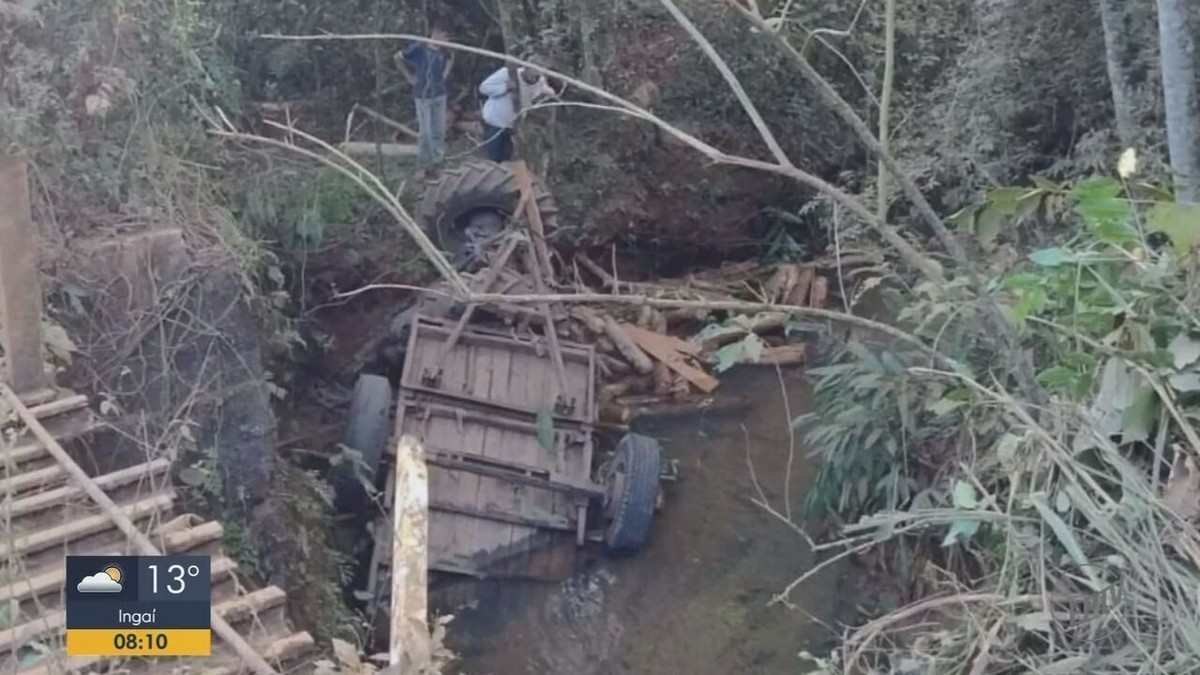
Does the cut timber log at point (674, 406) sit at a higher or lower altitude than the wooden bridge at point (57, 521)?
lower

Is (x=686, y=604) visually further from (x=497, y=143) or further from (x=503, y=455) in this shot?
(x=497, y=143)

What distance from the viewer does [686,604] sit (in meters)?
6.93

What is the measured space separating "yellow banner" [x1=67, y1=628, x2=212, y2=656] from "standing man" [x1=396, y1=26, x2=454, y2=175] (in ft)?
19.9

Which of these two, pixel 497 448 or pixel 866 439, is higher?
pixel 866 439

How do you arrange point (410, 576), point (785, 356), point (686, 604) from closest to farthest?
point (410, 576) < point (686, 604) < point (785, 356)

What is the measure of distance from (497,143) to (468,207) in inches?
54.1

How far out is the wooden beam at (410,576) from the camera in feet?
8.23

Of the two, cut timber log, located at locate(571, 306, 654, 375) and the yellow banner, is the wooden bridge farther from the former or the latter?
cut timber log, located at locate(571, 306, 654, 375)

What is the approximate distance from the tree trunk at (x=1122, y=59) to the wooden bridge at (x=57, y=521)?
4899 mm

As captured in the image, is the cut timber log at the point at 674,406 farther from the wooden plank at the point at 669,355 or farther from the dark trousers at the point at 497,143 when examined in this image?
the dark trousers at the point at 497,143

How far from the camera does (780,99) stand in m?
10.1

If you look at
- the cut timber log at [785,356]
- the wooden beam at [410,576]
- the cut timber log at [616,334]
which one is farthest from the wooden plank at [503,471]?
the wooden beam at [410,576]

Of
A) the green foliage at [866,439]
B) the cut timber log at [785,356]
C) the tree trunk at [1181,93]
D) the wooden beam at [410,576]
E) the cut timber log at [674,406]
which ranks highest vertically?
the tree trunk at [1181,93]
